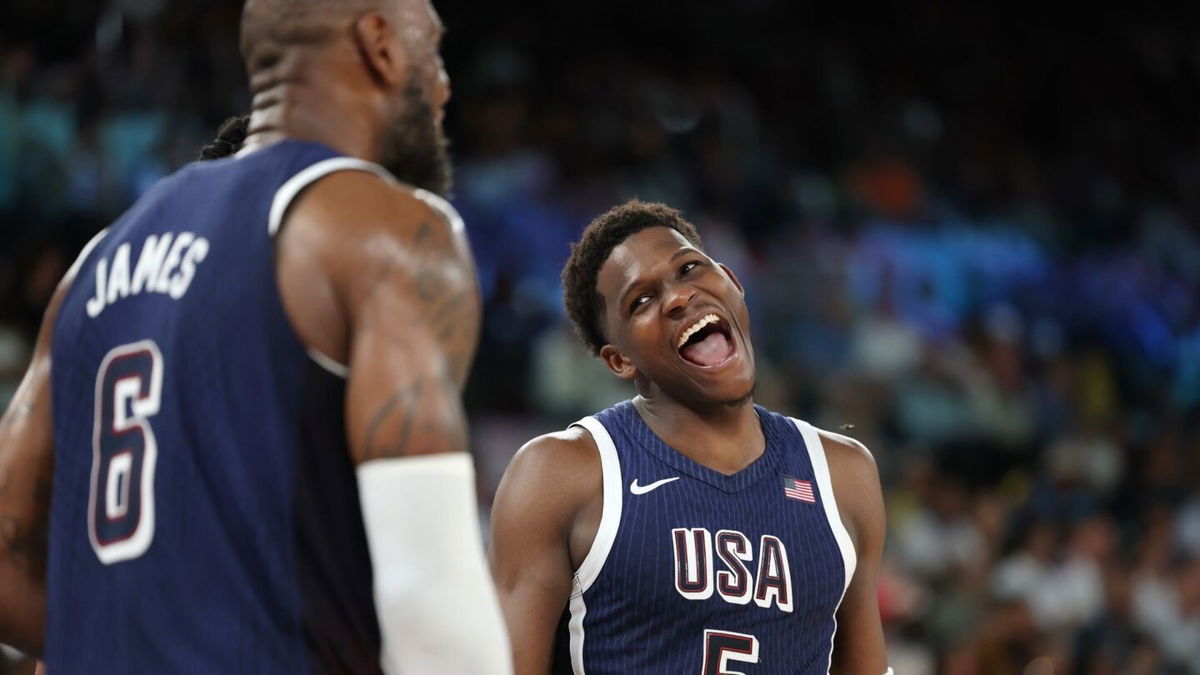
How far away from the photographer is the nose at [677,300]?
3733mm

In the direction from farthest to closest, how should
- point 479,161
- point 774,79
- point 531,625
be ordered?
point 774,79
point 479,161
point 531,625

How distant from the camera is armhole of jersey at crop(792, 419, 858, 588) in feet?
11.9

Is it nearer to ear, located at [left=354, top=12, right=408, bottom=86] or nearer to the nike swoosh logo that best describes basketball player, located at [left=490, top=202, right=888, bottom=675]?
the nike swoosh logo

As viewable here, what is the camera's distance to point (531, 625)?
11.2 ft

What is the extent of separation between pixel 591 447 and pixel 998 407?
310 inches

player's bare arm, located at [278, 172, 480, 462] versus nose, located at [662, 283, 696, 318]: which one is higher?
player's bare arm, located at [278, 172, 480, 462]

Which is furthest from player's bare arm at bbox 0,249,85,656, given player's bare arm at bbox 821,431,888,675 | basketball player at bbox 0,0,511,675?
player's bare arm at bbox 821,431,888,675

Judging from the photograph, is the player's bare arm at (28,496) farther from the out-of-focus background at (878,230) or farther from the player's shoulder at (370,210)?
the out-of-focus background at (878,230)

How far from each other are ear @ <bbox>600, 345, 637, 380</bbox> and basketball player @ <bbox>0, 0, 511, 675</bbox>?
158 centimetres

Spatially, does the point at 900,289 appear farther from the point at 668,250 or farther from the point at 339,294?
the point at 339,294

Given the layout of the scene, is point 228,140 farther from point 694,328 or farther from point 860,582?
point 860,582

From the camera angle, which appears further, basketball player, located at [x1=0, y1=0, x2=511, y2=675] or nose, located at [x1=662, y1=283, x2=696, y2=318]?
nose, located at [x1=662, y1=283, x2=696, y2=318]

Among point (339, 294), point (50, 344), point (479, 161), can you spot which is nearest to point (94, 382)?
point (50, 344)

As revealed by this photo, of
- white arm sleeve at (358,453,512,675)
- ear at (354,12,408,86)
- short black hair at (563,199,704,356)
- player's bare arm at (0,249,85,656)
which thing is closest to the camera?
white arm sleeve at (358,453,512,675)
